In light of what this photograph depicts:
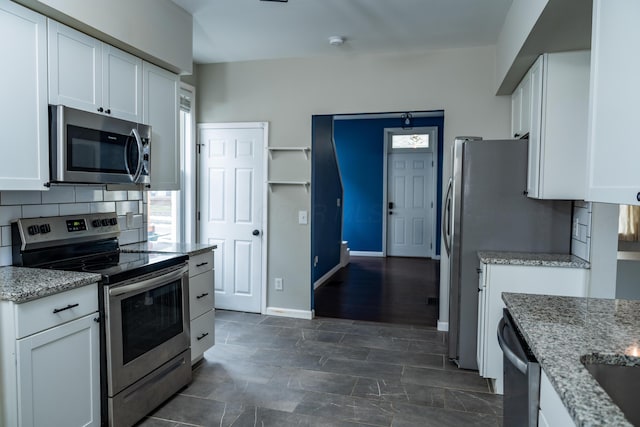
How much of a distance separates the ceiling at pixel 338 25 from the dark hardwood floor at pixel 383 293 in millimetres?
2720

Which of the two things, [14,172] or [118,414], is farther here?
[118,414]

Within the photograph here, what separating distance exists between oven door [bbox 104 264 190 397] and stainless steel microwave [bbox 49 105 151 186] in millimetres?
659

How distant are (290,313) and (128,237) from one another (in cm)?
190

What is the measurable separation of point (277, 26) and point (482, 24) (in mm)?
1664

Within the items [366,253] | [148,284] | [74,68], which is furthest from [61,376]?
[366,253]

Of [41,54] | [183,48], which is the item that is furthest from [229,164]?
[41,54]

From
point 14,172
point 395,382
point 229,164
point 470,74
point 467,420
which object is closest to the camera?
point 14,172

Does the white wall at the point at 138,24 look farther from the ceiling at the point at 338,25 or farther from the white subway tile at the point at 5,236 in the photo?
the white subway tile at the point at 5,236

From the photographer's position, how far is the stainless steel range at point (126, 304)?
7.25ft

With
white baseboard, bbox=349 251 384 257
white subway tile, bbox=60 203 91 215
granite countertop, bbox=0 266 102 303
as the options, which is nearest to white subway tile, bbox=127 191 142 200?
white subway tile, bbox=60 203 91 215

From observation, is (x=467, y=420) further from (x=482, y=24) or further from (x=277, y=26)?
(x=277, y=26)

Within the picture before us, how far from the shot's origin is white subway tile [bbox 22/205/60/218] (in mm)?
2451

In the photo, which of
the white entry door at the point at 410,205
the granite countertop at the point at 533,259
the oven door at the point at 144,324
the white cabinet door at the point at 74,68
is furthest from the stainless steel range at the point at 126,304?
the white entry door at the point at 410,205

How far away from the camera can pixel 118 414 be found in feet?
7.36
